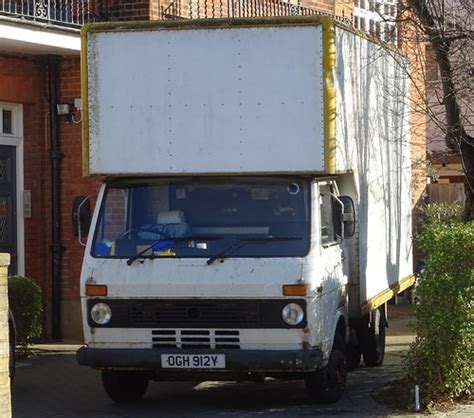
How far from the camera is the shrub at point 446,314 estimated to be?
11.0 metres

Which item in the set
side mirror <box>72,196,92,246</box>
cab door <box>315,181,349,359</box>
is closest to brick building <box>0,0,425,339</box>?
side mirror <box>72,196,92,246</box>

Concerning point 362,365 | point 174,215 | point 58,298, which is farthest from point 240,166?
point 58,298

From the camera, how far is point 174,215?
10961 millimetres

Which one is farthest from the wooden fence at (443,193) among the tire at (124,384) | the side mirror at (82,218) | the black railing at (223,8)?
the side mirror at (82,218)

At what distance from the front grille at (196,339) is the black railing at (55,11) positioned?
17.3 ft

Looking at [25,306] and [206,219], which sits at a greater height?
[206,219]

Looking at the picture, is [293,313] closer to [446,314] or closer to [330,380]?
[330,380]

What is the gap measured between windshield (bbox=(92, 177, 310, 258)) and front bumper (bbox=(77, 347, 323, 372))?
2.67 feet

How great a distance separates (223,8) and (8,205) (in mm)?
4081

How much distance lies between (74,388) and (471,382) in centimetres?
401

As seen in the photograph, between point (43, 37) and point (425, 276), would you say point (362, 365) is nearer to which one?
point (425, 276)

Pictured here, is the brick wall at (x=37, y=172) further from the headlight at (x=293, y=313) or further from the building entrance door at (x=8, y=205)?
the headlight at (x=293, y=313)

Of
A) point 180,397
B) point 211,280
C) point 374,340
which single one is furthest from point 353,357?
point 211,280

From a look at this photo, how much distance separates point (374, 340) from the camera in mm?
13836
